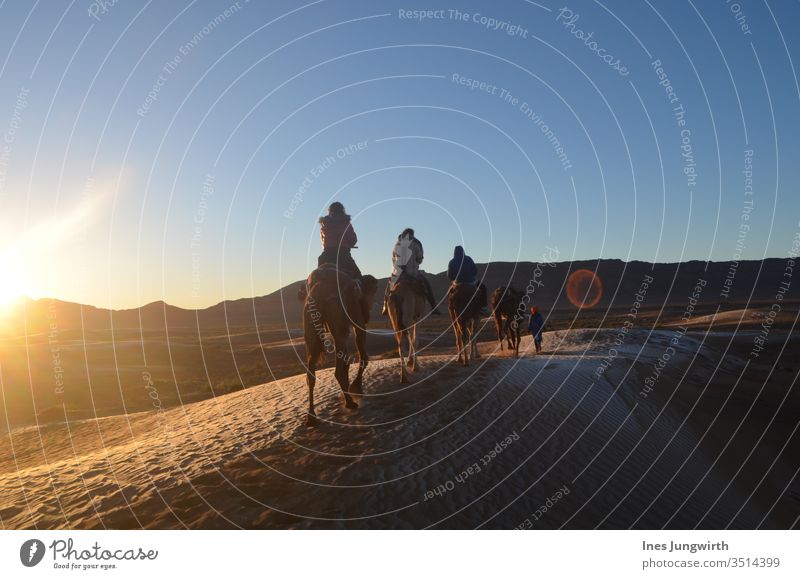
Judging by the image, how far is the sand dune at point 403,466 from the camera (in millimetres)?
6148

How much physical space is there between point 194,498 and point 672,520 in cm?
683

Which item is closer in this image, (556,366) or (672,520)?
(672,520)

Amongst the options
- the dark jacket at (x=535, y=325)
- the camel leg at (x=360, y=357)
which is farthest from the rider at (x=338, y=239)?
the dark jacket at (x=535, y=325)

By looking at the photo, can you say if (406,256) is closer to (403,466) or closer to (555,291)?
(403,466)

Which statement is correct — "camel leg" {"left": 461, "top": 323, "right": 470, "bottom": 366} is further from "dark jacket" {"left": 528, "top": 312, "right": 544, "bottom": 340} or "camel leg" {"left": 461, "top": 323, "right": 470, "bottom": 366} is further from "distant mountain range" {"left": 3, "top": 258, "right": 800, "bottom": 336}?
"distant mountain range" {"left": 3, "top": 258, "right": 800, "bottom": 336}

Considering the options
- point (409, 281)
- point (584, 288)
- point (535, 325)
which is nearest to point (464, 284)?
point (409, 281)

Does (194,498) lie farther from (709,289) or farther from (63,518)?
(709,289)

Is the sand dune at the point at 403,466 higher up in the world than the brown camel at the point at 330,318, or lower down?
lower down

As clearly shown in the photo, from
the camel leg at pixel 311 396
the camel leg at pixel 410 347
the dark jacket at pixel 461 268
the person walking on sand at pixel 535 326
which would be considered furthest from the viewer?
the person walking on sand at pixel 535 326

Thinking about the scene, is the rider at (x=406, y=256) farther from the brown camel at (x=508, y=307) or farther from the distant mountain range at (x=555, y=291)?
the distant mountain range at (x=555, y=291)

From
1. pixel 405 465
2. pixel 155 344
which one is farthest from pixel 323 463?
pixel 155 344

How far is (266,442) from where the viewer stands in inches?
324

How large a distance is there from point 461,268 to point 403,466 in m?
7.92

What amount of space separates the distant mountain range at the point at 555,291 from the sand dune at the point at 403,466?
4403 inches
